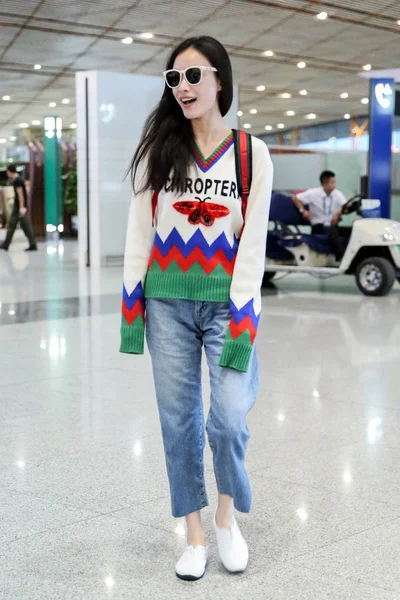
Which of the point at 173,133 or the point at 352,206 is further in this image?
the point at 352,206

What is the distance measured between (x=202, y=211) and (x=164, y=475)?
1.45m

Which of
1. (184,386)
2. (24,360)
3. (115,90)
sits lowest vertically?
(24,360)

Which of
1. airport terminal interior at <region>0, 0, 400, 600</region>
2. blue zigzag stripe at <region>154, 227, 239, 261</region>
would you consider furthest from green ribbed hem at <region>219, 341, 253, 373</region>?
airport terminal interior at <region>0, 0, 400, 600</region>

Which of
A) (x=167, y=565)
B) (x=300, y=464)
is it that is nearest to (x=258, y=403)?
(x=300, y=464)

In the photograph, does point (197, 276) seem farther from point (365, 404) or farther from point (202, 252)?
point (365, 404)

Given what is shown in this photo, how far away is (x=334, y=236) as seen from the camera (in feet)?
34.5

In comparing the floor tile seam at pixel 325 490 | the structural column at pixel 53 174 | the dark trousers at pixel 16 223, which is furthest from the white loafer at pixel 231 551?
the structural column at pixel 53 174

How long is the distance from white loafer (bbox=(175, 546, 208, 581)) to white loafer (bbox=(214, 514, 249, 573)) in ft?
0.19

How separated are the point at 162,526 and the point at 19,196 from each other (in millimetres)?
15111

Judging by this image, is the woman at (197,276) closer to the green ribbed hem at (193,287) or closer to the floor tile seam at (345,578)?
the green ribbed hem at (193,287)

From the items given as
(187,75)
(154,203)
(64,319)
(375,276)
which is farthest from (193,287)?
(375,276)

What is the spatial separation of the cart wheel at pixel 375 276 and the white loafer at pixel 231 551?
781cm

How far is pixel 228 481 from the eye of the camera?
2557 mm

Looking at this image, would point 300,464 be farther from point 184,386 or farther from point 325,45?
point 325,45
